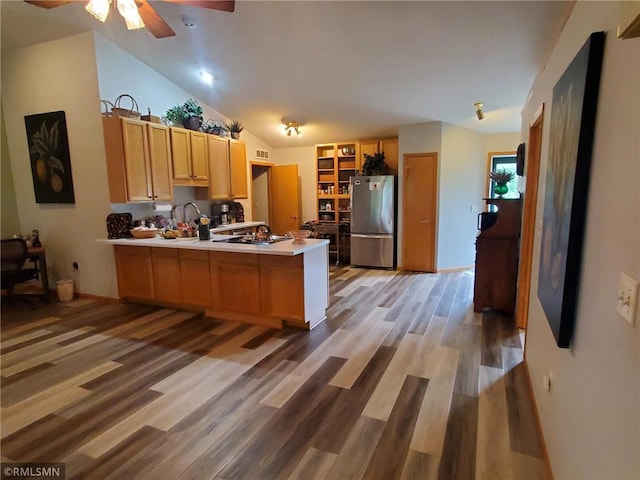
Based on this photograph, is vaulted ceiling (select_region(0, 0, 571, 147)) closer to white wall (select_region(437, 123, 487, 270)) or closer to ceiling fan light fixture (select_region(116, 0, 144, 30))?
white wall (select_region(437, 123, 487, 270))

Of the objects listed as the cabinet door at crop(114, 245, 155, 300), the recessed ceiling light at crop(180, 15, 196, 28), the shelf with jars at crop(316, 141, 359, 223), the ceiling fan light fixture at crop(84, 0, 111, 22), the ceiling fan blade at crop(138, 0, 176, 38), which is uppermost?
the recessed ceiling light at crop(180, 15, 196, 28)

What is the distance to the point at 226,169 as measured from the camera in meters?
5.36

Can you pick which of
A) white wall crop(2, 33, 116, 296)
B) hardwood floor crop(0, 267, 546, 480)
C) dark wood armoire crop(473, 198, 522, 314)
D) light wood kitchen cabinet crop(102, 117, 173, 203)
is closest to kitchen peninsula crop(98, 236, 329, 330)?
hardwood floor crop(0, 267, 546, 480)

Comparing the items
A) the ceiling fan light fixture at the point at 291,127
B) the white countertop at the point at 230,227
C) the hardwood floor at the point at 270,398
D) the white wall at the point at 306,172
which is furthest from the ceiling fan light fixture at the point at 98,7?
the white wall at the point at 306,172

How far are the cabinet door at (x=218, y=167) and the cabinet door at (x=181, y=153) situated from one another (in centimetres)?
40

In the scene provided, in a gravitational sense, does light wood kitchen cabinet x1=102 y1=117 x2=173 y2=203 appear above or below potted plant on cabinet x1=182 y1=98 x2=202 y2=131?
below

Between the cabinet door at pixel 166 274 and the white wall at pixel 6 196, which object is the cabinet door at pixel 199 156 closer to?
the cabinet door at pixel 166 274

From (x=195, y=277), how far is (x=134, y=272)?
38.1 inches

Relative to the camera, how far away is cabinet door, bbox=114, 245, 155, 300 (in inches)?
162

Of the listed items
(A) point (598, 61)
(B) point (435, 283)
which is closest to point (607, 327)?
(A) point (598, 61)

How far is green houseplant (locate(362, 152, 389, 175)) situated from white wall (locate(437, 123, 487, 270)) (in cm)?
103

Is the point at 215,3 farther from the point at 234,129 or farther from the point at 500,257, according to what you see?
the point at 500,257

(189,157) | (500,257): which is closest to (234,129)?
(189,157)

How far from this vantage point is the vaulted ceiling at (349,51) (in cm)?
295
